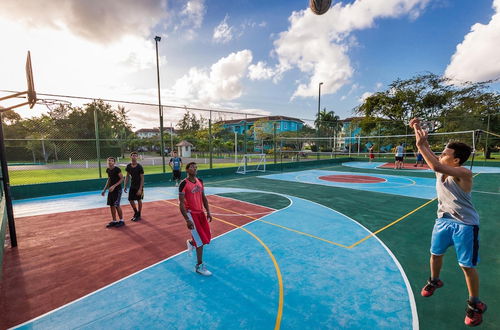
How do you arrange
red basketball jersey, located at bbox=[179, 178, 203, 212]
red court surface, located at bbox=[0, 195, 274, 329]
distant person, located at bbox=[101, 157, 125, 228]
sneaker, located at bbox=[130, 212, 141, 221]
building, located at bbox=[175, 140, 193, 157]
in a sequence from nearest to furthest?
red court surface, located at bbox=[0, 195, 274, 329] → red basketball jersey, located at bbox=[179, 178, 203, 212] → distant person, located at bbox=[101, 157, 125, 228] → sneaker, located at bbox=[130, 212, 141, 221] → building, located at bbox=[175, 140, 193, 157]

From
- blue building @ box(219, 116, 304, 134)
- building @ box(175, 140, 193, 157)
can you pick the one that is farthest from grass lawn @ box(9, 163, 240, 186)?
blue building @ box(219, 116, 304, 134)

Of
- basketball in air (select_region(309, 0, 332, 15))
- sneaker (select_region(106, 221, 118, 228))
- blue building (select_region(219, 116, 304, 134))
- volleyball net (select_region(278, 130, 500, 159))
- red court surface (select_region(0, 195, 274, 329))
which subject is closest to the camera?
red court surface (select_region(0, 195, 274, 329))

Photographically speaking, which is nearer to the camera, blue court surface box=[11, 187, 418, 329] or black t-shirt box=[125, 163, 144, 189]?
blue court surface box=[11, 187, 418, 329]

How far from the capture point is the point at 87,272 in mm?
4156

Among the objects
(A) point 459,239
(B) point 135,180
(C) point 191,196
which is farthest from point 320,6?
(B) point 135,180

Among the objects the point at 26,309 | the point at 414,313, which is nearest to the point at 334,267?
the point at 414,313

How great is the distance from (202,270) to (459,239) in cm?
372

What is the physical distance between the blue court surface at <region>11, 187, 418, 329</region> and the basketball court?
2cm

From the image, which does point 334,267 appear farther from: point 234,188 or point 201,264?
point 234,188

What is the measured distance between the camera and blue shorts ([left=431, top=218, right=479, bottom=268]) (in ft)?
8.36

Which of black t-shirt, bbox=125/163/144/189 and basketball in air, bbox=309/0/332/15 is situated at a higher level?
basketball in air, bbox=309/0/332/15

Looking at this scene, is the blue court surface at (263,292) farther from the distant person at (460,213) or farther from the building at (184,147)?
the building at (184,147)

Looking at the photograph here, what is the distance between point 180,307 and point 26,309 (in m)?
2.19

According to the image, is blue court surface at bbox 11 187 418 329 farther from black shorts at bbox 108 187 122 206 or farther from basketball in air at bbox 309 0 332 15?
basketball in air at bbox 309 0 332 15
